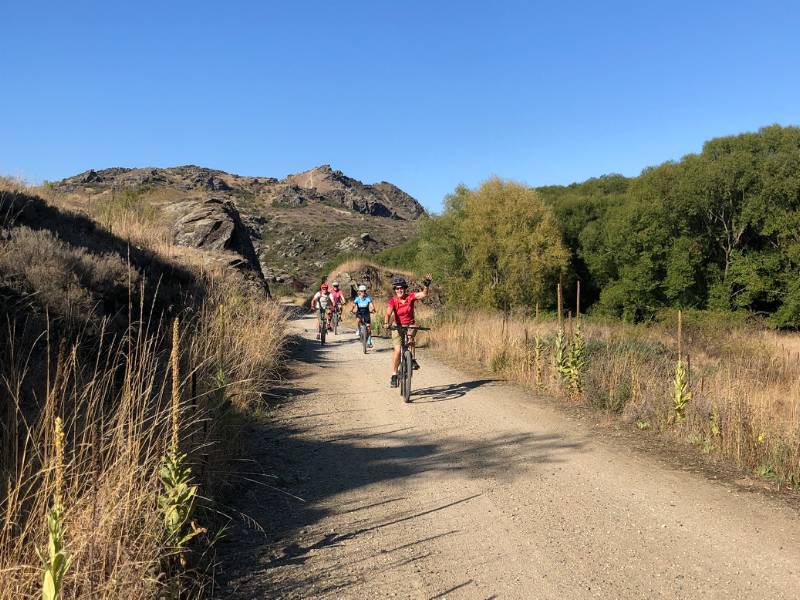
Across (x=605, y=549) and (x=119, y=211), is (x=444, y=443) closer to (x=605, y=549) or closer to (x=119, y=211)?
(x=605, y=549)

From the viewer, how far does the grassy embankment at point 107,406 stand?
2842 mm

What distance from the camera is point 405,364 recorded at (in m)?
A: 9.15

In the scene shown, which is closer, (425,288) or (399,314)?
(425,288)

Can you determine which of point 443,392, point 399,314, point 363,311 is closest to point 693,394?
point 443,392

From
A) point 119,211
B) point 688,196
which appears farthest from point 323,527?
point 688,196

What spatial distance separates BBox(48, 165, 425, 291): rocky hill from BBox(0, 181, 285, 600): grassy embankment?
294 inches

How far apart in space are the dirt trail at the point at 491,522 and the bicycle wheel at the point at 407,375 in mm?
1379

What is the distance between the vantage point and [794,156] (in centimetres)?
4134

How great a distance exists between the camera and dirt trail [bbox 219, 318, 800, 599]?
345 cm

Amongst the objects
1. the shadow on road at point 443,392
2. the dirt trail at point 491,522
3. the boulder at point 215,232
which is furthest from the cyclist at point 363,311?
the dirt trail at point 491,522

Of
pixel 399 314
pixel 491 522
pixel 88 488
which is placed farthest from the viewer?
pixel 399 314

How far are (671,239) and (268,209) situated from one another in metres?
76.7

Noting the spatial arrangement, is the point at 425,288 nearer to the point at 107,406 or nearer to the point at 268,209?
the point at 107,406

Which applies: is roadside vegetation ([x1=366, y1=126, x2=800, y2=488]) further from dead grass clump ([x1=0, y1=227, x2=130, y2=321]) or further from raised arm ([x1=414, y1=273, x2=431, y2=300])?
dead grass clump ([x1=0, y1=227, x2=130, y2=321])
